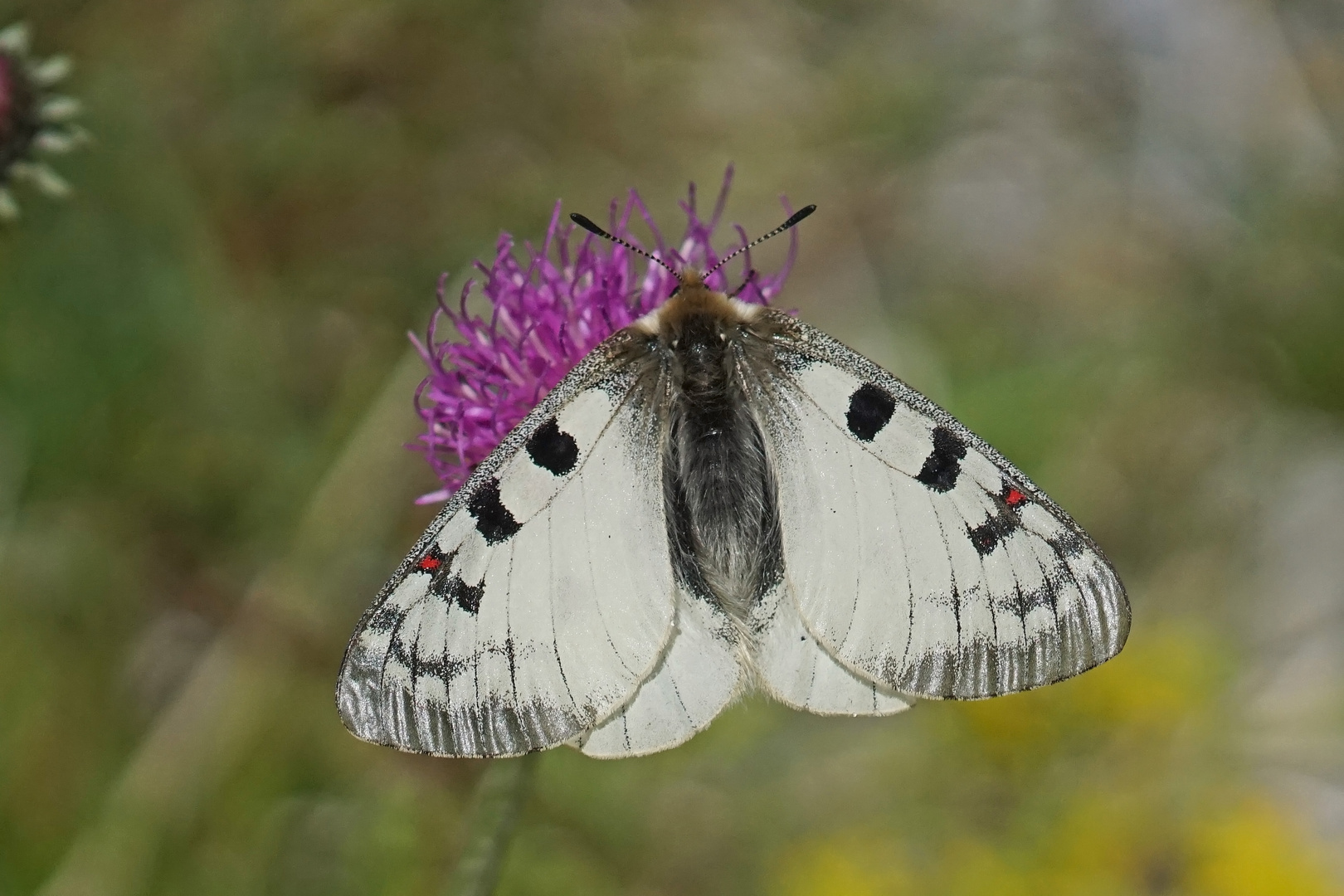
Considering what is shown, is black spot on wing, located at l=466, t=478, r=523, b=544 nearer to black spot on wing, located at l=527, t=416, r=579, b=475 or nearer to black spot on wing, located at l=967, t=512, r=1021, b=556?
black spot on wing, located at l=527, t=416, r=579, b=475

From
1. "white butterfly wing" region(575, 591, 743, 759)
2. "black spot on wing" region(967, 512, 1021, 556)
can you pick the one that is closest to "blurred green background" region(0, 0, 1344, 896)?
"white butterfly wing" region(575, 591, 743, 759)

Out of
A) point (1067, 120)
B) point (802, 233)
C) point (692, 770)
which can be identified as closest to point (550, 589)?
point (692, 770)

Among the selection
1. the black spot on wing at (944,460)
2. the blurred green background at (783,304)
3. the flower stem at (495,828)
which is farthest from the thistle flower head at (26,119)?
the black spot on wing at (944,460)

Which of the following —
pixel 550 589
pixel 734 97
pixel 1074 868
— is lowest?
pixel 550 589

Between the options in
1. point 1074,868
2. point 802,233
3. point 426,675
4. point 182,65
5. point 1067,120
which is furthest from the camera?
point 1067,120

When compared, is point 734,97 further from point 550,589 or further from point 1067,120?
point 550,589

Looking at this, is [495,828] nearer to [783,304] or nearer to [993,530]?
[993,530]

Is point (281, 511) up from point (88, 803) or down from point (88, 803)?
up
